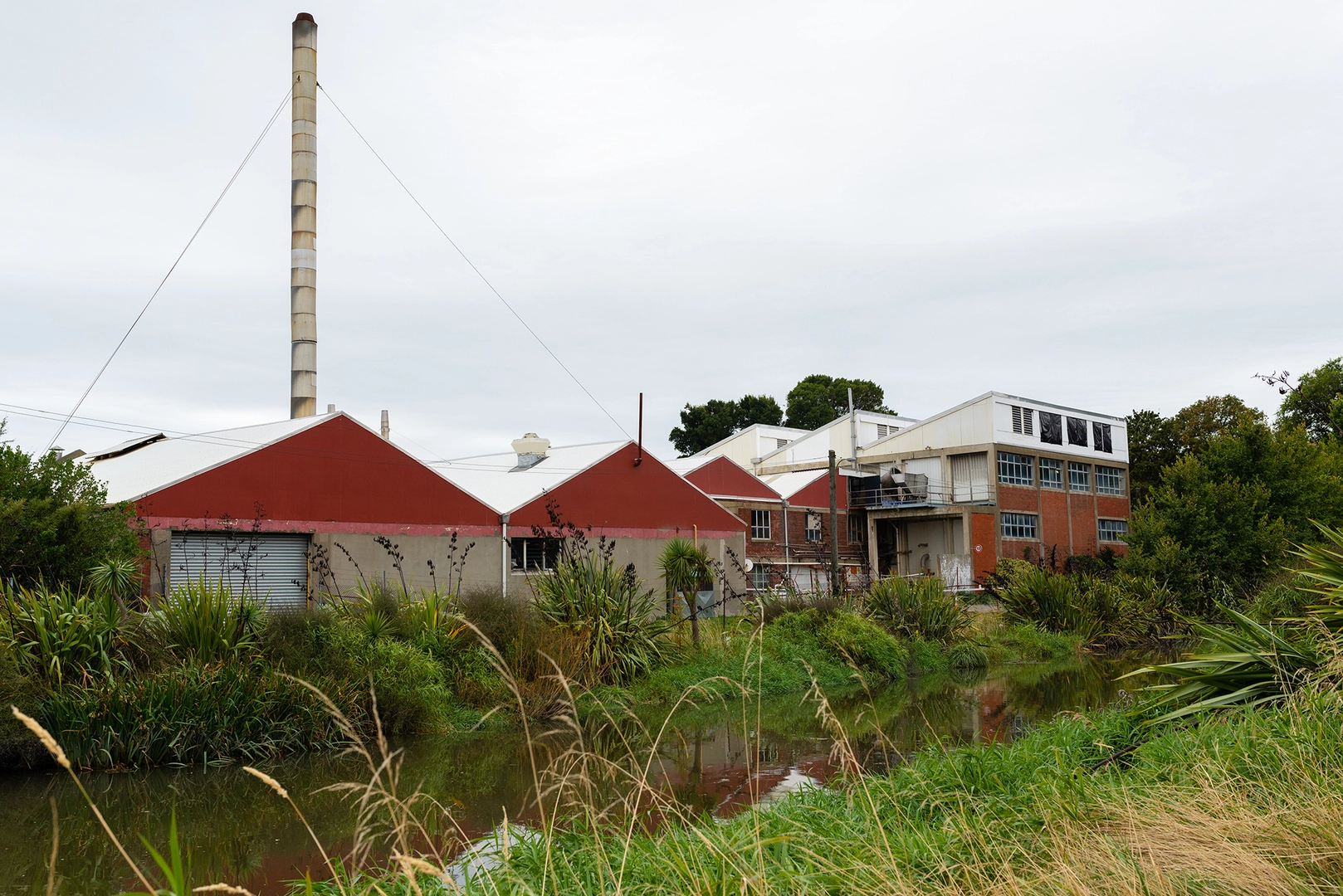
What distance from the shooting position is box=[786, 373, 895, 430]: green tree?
7206 cm

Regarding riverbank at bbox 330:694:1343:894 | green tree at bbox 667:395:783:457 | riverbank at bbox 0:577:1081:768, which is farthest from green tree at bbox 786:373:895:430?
riverbank at bbox 330:694:1343:894

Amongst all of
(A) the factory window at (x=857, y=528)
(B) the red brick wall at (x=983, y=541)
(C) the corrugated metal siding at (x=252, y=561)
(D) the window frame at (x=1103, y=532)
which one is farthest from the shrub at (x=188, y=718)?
(D) the window frame at (x=1103, y=532)

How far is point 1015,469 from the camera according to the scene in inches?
1893

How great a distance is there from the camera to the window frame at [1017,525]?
154 feet

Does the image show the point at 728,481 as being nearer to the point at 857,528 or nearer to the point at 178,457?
the point at 857,528

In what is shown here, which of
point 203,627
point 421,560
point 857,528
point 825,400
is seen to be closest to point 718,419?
point 825,400

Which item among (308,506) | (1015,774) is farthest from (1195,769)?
(308,506)

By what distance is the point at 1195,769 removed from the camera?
19.3ft

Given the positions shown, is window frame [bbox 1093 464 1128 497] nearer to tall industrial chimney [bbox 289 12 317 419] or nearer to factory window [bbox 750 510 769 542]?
factory window [bbox 750 510 769 542]

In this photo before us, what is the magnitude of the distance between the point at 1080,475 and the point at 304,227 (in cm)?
3845

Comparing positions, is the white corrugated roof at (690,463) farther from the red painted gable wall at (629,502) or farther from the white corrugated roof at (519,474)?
the white corrugated roof at (519,474)

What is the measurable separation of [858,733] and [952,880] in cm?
994

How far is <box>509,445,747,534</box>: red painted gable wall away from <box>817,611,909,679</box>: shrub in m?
8.94

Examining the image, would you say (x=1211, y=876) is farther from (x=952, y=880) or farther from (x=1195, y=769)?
(x=1195, y=769)
